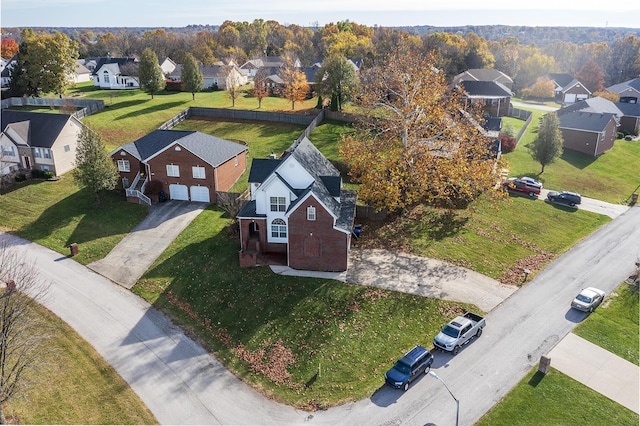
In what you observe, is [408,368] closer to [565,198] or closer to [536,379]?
[536,379]

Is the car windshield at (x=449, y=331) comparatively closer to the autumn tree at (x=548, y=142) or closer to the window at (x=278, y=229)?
the window at (x=278, y=229)

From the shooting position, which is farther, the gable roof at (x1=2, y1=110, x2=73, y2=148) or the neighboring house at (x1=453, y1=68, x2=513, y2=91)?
the neighboring house at (x1=453, y1=68, x2=513, y2=91)

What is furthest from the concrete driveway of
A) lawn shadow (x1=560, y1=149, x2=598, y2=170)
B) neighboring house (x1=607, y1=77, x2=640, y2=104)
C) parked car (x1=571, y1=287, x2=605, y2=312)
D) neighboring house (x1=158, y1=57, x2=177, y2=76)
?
neighboring house (x1=607, y1=77, x2=640, y2=104)

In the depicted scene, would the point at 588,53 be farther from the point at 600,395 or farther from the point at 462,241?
the point at 600,395

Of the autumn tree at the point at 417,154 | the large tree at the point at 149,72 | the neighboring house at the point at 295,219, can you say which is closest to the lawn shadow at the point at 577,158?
the autumn tree at the point at 417,154

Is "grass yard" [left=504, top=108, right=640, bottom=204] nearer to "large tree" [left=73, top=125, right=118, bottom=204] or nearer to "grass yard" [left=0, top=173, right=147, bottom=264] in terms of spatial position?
"grass yard" [left=0, top=173, right=147, bottom=264]

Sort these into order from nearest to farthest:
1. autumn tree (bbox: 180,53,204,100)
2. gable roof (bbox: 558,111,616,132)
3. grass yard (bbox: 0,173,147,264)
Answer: grass yard (bbox: 0,173,147,264) → gable roof (bbox: 558,111,616,132) → autumn tree (bbox: 180,53,204,100)
